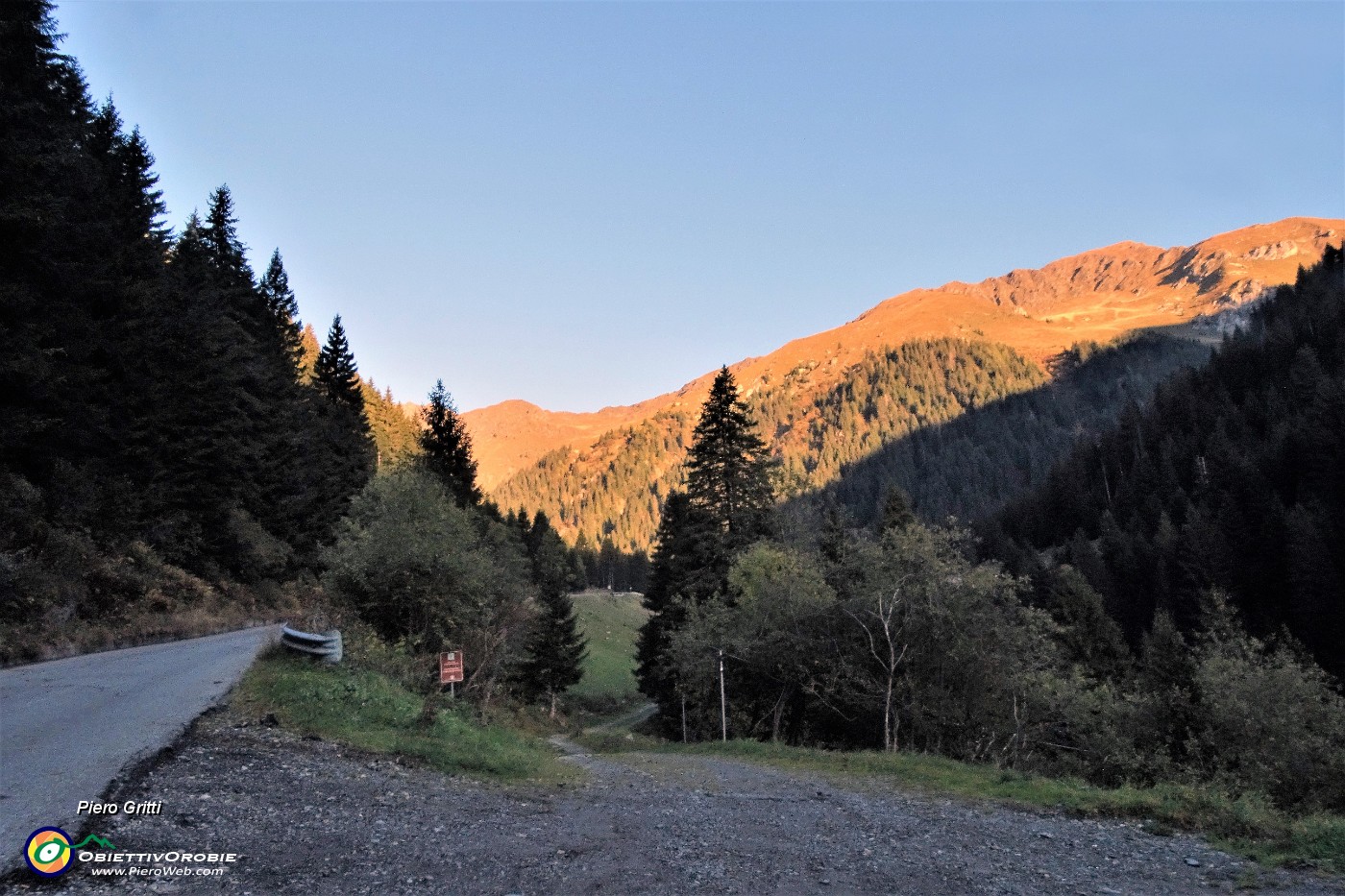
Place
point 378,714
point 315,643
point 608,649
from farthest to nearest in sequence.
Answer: point 608,649 → point 315,643 → point 378,714

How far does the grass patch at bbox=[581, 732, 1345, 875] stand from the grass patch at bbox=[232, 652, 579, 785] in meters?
7.19

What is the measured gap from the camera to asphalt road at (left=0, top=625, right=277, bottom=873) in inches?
257

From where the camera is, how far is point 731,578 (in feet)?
120

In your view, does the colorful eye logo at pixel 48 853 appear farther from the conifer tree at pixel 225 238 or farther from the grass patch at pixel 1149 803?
the conifer tree at pixel 225 238

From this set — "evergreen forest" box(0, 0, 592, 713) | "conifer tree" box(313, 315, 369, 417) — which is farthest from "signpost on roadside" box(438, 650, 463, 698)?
"conifer tree" box(313, 315, 369, 417)

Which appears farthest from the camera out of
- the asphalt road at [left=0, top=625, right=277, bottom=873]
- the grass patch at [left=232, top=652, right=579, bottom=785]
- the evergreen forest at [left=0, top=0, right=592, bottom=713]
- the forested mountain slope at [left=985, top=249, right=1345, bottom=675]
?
the forested mountain slope at [left=985, top=249, right=1345, bottom=675]

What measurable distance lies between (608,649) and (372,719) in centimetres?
8685

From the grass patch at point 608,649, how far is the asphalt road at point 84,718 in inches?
2002

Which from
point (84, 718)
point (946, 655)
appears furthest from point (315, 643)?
point (946, 655)

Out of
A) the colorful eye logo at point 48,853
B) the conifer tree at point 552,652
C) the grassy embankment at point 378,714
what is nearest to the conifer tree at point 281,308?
the conifer tree at point 552,652

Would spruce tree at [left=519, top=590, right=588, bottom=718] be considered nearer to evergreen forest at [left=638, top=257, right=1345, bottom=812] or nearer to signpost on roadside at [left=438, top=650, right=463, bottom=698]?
evergreen forest at [left=638, top=257, right=1345, bottom=812]

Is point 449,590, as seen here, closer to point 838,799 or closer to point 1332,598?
point 838,799

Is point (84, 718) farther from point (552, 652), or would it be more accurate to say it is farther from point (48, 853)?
point (552, 652)

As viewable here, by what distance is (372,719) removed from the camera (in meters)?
13.4
